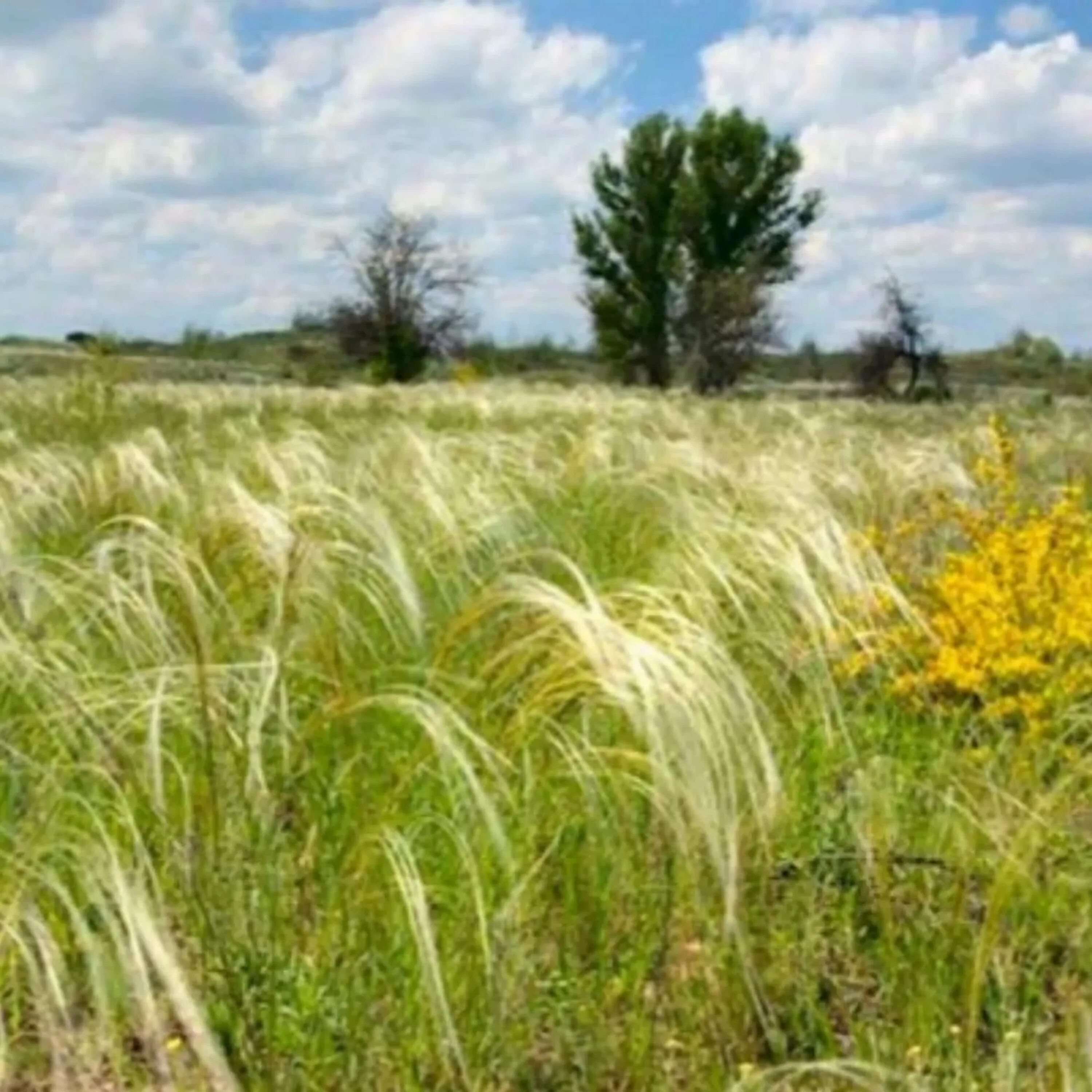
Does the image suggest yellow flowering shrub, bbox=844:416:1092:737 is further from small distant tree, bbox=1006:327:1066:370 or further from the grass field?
small distant tree, bbox=1006:327:1066:370

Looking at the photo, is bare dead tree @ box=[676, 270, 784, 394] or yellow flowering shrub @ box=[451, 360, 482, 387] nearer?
yellow flowering shrub @ box=[451, 360, 482, 387]

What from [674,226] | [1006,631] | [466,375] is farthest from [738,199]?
[1006,631]

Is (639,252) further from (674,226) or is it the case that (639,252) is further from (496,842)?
(496,842)

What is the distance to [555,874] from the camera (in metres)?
2.20

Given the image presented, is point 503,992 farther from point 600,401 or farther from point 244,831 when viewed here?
point 600,401

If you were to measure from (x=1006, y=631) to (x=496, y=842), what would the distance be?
2.16 m

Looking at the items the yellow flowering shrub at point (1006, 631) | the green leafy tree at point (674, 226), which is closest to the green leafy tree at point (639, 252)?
the green leafy tree at point (674, 226)

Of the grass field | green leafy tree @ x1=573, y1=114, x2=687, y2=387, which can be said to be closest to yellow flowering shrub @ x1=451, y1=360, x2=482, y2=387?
green leafy tree @ x1=573, y1=114, x2=687, y2=387

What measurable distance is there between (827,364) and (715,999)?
165 ft

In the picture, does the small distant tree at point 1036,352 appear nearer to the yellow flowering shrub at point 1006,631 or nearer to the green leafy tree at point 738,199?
the green leafy tree at point 738,199

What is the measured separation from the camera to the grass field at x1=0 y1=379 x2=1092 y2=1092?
→ 5.84 ft

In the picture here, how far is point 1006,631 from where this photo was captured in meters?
3.62

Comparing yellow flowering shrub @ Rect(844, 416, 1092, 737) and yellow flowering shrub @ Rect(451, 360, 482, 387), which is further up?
yellow flowering shrub @ Rect(451, 360, 482, 387)

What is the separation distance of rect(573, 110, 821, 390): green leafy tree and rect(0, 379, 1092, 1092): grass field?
137ft
